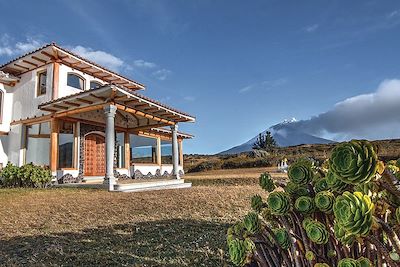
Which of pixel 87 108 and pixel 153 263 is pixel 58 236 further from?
pixel 87 108

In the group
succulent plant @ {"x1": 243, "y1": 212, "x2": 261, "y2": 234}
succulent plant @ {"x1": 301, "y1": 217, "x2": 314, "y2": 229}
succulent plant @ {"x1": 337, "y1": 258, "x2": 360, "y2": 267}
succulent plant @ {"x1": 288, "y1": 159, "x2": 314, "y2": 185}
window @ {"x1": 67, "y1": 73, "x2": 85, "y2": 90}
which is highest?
window @ {"x1": 67, "y1": 73, "x2": 85, "y2": 90}

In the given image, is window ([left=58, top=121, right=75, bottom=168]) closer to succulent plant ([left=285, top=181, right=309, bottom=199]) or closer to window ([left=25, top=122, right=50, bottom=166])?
window ([left=25, top=122, right=50, bottom=166])

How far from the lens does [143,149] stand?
22.8 meters

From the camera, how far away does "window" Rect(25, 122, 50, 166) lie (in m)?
16.3

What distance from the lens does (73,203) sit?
8.78 metres

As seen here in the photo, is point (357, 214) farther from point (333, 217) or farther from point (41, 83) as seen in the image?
point (41, 83)

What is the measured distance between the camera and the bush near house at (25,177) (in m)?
13.1

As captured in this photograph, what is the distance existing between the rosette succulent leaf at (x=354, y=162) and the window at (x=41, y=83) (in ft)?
58.1

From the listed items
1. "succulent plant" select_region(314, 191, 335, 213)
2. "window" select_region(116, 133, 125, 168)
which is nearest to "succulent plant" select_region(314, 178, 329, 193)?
"succulent plant" select_region(314, 191, 335, 213)

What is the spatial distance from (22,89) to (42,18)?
18.4 feet

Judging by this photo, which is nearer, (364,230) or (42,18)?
(364,230)

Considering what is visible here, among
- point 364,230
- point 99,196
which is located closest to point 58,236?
point 99,196

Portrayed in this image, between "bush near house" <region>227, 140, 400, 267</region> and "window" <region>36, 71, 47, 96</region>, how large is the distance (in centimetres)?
1709

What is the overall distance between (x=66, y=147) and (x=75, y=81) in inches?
155
